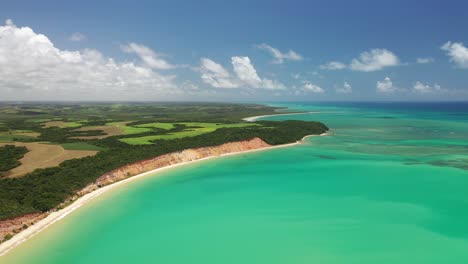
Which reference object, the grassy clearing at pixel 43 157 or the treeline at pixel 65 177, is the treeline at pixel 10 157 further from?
the treeline at pixel 65 177

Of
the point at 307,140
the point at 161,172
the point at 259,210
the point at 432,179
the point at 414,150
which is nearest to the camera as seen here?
the point at 259,210

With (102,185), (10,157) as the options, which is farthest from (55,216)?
(10,157)

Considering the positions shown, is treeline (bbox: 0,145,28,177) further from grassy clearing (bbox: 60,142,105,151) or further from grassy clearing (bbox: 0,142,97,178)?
grassy clearing (bbox: 60,142,105,151)

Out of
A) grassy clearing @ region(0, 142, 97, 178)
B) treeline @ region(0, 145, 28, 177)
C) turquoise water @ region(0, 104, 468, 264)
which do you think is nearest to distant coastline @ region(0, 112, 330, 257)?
turquoise water @ region(0, 104, 468, 264)

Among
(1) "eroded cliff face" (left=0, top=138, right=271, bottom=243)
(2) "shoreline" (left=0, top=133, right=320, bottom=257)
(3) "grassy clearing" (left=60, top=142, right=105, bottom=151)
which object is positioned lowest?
(2) "shoreline" (left=0, top=133, right=320, bottom=257)

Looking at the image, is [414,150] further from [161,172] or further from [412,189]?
[161,172]

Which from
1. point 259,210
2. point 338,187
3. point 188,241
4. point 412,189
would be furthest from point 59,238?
point 412,189

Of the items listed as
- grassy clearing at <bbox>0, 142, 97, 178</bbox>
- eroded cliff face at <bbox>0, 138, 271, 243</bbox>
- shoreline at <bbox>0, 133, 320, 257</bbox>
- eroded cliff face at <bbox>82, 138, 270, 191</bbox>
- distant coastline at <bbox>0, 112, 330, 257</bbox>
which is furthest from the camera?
grassy clearing at <bbox>0, 142, 97, 178</bbox>
